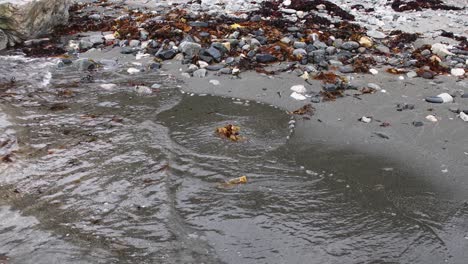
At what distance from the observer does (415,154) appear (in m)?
4.76

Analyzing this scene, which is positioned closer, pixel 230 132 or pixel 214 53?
pixel 230 132

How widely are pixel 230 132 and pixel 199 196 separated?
1.29 metres

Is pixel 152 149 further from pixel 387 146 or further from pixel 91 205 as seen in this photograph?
pixel 387 146

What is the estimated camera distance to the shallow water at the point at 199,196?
3.33 m

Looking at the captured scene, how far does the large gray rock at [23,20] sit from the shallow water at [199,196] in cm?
400

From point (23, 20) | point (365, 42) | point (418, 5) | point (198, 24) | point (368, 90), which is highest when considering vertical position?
point (23, 20)

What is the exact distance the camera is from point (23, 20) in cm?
908

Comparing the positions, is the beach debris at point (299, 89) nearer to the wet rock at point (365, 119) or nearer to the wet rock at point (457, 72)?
the wet rock at point (365, 119)

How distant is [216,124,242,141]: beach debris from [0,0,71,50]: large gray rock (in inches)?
236

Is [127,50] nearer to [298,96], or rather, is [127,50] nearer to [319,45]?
[319,45]

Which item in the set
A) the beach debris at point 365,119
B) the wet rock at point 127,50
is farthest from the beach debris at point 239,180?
the wet rock at point 127,50

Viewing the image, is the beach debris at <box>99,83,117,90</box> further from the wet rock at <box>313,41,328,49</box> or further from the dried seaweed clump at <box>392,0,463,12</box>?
the dried seaweed clump at <box>392,0,463,12</box>

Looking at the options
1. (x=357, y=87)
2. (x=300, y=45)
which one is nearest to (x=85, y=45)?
(x=300, y=45)

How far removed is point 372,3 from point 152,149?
9.74m
